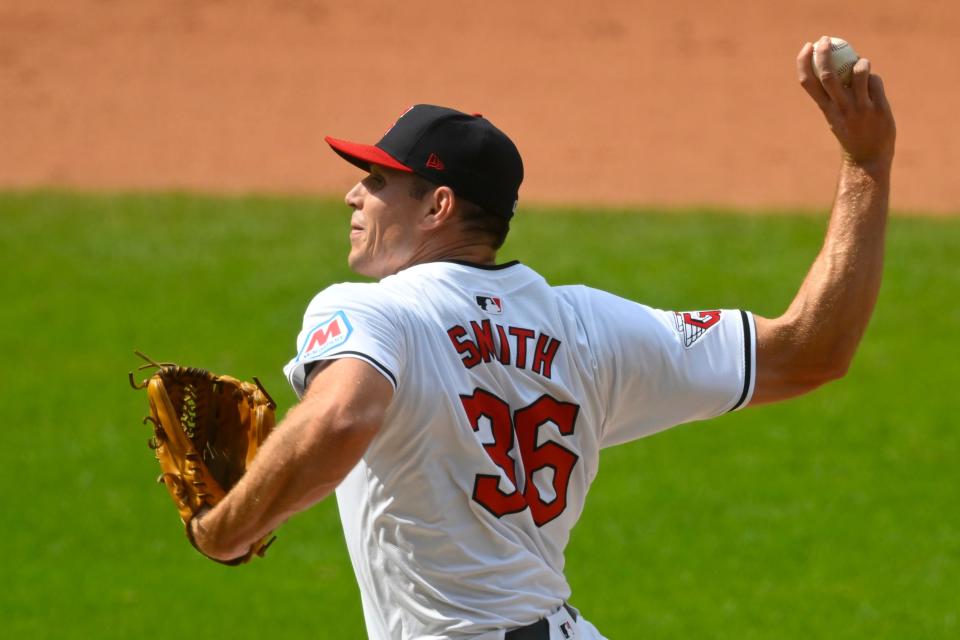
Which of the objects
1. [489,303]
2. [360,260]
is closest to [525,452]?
[489,303]

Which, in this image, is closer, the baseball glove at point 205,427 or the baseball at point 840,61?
the baseball glove at point 205,427

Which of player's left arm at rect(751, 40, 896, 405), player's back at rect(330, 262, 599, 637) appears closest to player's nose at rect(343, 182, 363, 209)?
player's back at rect(330, 262, 599, 637)

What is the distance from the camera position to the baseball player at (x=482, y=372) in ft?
8.46

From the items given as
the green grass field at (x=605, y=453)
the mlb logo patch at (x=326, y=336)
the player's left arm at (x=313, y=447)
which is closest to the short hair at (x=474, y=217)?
the mlb logo patch at (x=326, y=336)

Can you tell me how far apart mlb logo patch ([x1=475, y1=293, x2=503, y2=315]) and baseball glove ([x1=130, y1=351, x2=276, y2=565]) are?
1.59 ft

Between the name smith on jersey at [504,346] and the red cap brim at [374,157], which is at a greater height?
the red cap brim at [374,157]

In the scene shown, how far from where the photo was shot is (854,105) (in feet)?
10.0

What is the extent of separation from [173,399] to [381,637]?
663 millimetres

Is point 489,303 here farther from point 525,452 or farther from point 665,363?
point 665,363

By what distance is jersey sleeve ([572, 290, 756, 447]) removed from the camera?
3027 mm

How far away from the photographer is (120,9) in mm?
20219

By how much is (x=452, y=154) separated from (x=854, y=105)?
88 centimetres

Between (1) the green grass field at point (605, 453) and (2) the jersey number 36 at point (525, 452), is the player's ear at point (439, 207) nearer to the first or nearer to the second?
(2) the jersey number 36 at point (525, 452)

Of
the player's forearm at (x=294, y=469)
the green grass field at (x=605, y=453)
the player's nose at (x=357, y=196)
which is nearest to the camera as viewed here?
the player's forearm at (x=294, y=469)
